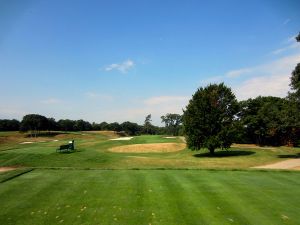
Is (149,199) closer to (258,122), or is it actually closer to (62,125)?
(258,122)

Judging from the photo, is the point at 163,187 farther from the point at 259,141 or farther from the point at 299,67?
the point at 259,141

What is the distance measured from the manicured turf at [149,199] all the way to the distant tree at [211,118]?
2239 cm

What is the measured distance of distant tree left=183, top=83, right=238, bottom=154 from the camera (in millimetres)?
38312

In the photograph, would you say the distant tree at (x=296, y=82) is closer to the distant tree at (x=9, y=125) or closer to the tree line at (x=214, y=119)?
the tree line at (x=214, y=119)

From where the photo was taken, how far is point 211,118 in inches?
1539

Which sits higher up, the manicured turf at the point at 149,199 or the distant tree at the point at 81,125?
the distant tree at the point at 81,125

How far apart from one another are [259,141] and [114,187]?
59.6m

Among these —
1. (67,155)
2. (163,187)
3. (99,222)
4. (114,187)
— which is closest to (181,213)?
(99,222)

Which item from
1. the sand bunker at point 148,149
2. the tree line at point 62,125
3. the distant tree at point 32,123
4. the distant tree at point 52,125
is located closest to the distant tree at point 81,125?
the tree line at point 62,125

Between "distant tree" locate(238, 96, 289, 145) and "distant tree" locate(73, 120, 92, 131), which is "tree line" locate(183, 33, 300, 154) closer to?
"distant tree" locate(238, 96, 289, 145)

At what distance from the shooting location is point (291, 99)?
33719 mm

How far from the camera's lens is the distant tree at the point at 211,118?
38.3 m

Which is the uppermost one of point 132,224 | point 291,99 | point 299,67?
point 299,67

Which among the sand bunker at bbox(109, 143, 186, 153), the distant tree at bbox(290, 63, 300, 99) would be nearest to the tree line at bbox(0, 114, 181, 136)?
the sand bunker at bbox(109, 143, 186, 153)
